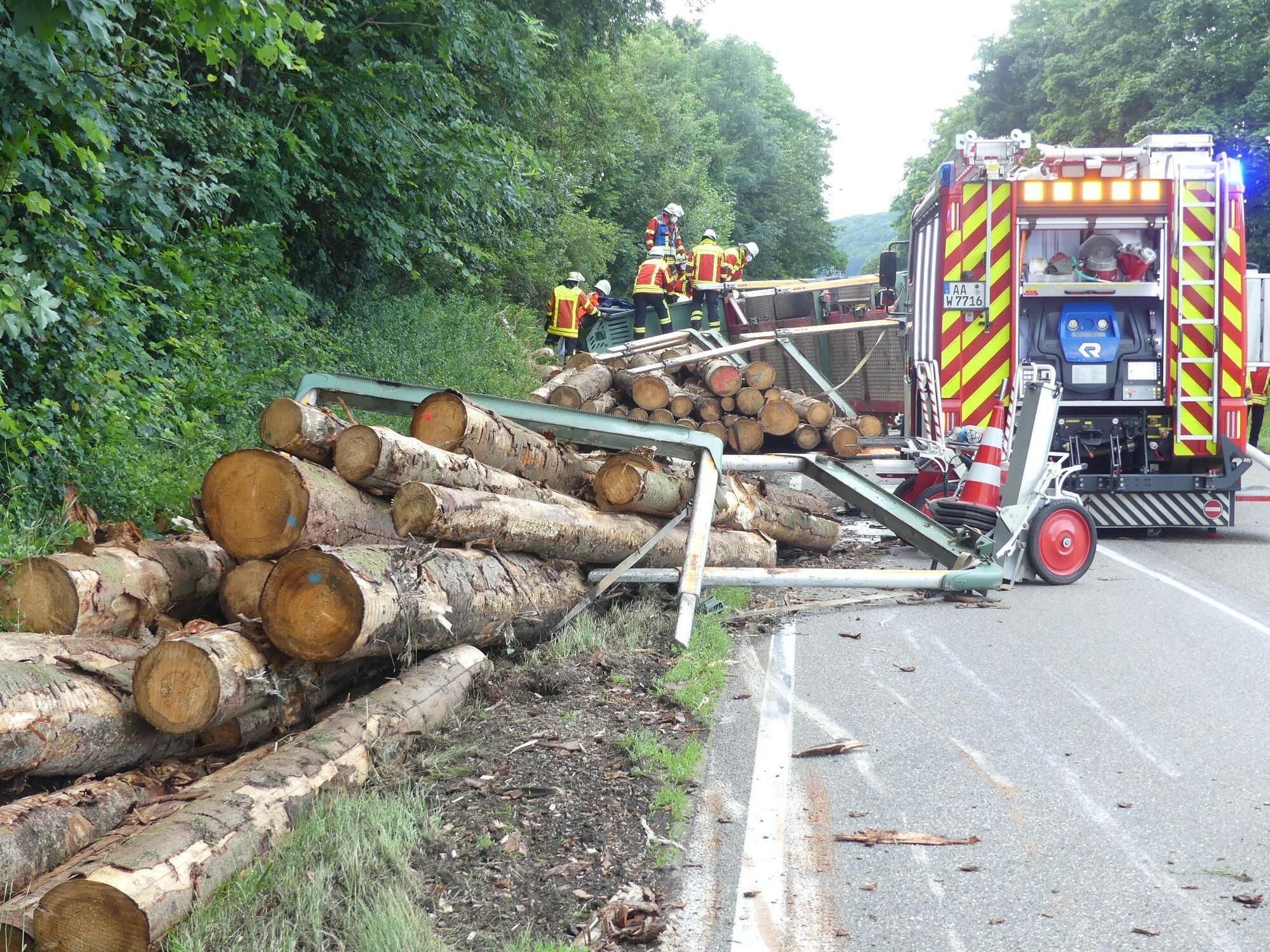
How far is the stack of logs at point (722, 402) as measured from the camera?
47.8 ft

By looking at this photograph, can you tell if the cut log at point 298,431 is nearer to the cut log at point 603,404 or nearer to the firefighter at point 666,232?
the cut log at point 603,404

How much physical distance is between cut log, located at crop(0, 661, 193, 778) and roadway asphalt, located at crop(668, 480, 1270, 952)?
1.97 meters

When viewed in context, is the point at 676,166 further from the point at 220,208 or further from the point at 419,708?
the point at 419,708

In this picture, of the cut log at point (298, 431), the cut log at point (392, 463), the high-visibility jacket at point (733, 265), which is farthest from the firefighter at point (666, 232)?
the cut log at point (298, 431)

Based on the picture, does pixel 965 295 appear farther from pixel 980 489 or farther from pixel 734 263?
pixel 734 263

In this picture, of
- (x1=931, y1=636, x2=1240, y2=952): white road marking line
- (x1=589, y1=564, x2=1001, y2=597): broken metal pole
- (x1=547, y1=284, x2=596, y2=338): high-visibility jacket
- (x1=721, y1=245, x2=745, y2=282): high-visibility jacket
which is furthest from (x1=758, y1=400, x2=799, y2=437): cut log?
(x1=931, y1=636, x2=1240, y2=952): white road marking line

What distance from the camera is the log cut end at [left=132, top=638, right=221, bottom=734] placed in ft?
13.4

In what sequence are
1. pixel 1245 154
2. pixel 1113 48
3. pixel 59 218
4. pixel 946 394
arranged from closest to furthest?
pixel 59 218
pixel 946 394
pixel 1245 154
pixel 1113 48

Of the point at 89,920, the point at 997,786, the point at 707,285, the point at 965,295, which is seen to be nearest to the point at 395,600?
the point at 89,920

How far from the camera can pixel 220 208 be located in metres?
9.91

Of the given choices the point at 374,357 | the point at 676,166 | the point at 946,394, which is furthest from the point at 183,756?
the point at 676,166

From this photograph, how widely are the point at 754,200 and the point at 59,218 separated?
4972 centimetres

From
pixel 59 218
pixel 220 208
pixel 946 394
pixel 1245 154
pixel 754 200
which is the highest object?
pixel 754 200

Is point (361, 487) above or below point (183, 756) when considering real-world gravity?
above
